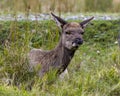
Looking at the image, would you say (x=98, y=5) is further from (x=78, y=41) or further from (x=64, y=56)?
(x=78, y=41)

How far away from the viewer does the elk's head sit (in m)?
10.4

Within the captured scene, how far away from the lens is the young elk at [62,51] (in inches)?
413

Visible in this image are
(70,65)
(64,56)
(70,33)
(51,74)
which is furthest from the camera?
(70,65)

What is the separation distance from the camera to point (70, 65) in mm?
11242

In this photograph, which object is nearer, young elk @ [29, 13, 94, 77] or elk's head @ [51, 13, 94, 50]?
elk's head @ [51, 13, 94, 50]

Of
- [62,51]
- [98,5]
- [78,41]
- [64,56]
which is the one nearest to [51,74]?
[78,41]

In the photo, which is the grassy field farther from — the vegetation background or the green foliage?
the green foliage

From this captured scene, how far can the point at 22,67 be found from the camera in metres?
9.99

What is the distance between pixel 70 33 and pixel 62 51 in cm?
40

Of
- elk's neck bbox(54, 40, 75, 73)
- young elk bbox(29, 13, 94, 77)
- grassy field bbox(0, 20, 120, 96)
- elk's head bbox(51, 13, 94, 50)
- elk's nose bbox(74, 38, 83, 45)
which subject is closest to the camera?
grassy field bbox(0, 20, 120, 96)

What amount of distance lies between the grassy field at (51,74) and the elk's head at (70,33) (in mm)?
507

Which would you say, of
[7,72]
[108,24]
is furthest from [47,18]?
[7,72]

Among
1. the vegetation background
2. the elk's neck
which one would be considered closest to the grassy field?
the vegetation background

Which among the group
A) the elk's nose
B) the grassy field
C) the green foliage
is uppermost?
the green foliage
